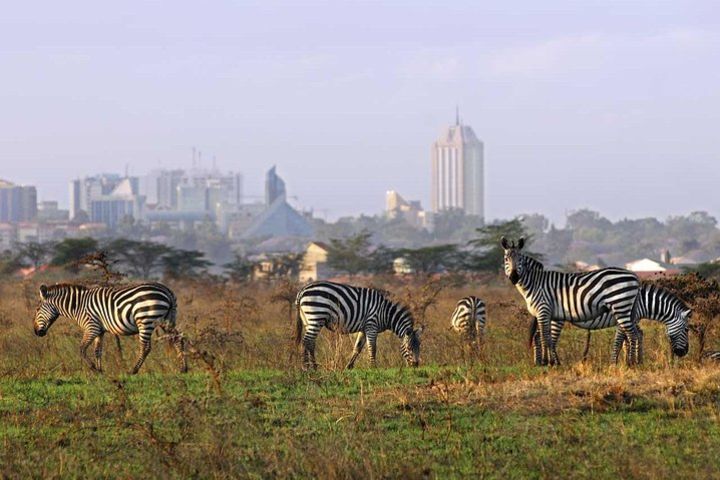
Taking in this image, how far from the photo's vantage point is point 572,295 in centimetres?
1431

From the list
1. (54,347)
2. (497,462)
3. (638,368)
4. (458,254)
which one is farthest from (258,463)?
(458,254)

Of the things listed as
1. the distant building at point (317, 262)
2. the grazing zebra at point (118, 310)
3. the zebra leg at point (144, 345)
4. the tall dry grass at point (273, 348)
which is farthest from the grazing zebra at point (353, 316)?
the distant building at point (317, 262)

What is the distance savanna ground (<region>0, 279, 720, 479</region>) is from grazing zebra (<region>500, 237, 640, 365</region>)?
544mm

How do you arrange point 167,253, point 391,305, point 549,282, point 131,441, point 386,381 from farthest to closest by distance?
point 167,253
point 391,305
point 549,282
point 386,381
point 131,441

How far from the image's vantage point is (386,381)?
507 inches

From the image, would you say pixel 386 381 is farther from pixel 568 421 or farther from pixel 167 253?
pixel 167 253

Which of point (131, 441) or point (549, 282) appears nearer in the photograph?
point (131, 441)

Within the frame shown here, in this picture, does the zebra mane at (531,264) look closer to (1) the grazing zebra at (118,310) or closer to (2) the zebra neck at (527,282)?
(2) the zebra neck at (527,282)

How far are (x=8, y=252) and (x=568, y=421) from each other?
51.3m

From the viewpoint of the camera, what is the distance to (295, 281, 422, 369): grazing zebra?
15062 millimetres

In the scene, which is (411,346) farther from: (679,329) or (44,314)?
(44,314)

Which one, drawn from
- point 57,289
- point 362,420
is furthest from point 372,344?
point 362,420

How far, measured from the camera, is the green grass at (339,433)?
29.0ft

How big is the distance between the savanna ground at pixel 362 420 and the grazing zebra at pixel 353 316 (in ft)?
1.40
